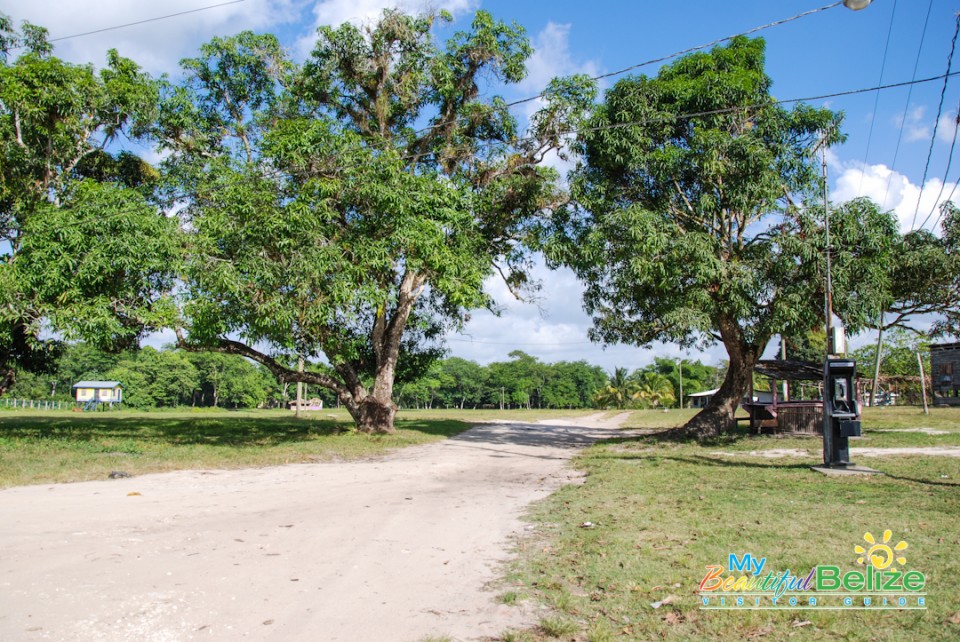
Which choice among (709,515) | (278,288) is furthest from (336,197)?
(709,515)

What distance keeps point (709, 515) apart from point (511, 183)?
13196mm

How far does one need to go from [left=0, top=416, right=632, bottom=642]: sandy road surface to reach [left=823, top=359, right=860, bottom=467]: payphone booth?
4.87 metres

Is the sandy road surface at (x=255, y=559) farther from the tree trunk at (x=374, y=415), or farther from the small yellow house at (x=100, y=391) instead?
the small yellow house at (x=100, y=391)

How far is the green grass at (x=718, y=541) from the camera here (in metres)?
3.96

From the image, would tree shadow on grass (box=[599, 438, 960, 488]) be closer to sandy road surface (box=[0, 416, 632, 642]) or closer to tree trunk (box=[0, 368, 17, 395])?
sandy road surface (box=[0, 416, 632, 642])

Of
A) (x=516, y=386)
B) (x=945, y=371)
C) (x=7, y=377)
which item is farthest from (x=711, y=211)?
(x=516, y=386)

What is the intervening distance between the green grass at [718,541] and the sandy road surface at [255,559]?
0.51m

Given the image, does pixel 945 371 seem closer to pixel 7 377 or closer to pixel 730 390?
pixel 730 390

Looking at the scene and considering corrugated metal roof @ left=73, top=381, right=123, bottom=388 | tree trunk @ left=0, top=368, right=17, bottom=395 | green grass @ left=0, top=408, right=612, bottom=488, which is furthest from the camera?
corrugated metal roof @ left=73, top=381, right=123, bottom=388

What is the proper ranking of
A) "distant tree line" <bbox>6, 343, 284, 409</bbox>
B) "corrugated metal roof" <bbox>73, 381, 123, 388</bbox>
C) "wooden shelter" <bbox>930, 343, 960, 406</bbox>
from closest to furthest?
"wooden shelter" <bbox>930, 343, 960, 406</bbox> < "corrugated metal roof" <bbox>73, 381, 123, 388</bbox> < "distant tree line" <bbox>6, 343, 284, 409</bbox>

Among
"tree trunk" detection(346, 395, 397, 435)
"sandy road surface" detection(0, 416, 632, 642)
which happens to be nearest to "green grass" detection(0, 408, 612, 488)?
"tree trunk" detection(346, 395, 397, 435)

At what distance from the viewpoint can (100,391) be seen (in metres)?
74.0

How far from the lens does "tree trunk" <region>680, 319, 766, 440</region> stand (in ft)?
62.6

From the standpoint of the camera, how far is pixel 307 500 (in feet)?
28.1
